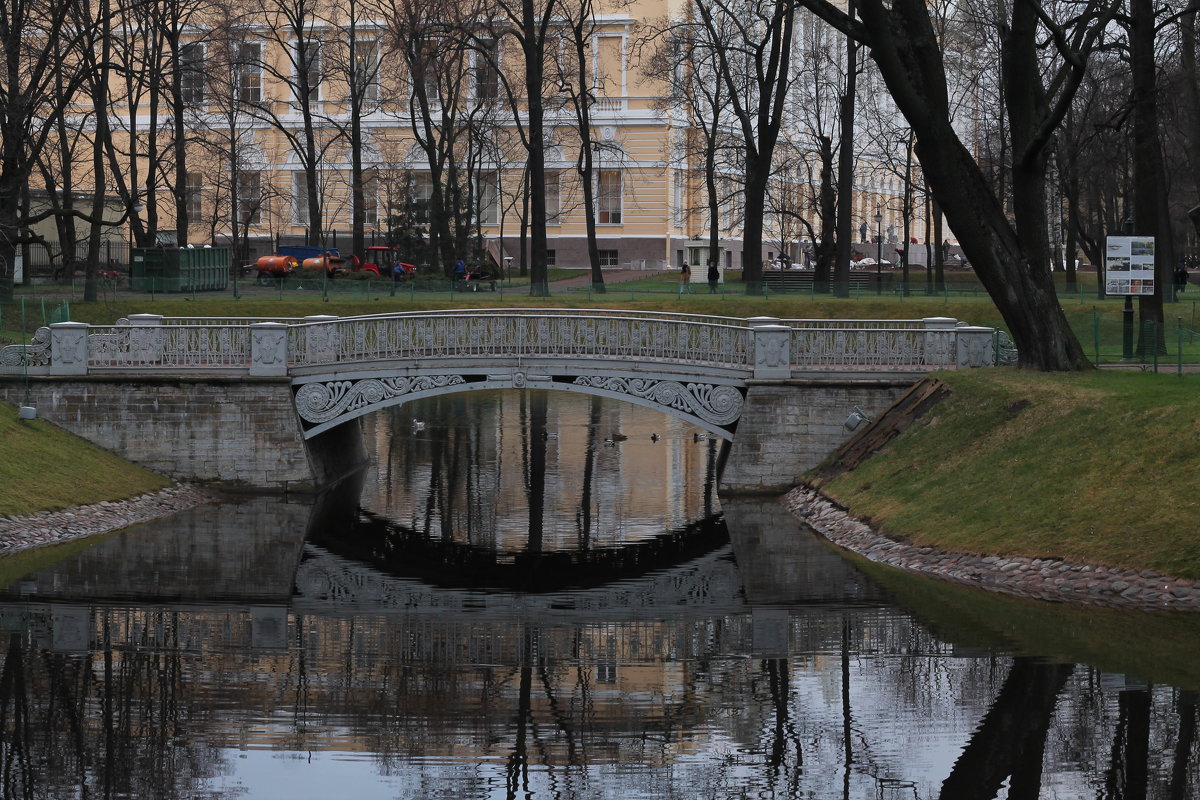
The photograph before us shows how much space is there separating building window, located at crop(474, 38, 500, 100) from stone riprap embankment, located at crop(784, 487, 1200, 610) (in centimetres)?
2985

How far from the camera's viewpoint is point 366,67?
57812 mm

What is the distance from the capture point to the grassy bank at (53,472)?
25.2 m

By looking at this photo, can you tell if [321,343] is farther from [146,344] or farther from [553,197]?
[553,197]

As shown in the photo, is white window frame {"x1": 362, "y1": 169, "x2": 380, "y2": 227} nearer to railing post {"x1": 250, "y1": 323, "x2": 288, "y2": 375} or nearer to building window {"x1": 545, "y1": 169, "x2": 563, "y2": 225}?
building window {"x1": 545, "y1": 169, "x2": 563, "y2": 225}

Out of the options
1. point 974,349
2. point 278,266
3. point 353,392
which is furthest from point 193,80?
point 974,349

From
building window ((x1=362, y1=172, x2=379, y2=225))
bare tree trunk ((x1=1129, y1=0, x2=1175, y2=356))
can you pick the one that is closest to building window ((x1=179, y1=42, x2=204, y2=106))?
building window ((x1=362, y1=172, x2=379, y2=225))

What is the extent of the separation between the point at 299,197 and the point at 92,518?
159 feet

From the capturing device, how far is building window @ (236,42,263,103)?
61438 mm

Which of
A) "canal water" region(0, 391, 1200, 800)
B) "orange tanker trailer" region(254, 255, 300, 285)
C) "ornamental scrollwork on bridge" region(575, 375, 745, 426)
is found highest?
"orange tanker trailer" region(254, 255, 300, 285)

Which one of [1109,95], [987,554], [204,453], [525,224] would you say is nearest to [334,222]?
[525,224]

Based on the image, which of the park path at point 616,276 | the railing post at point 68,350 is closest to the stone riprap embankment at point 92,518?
the railing post at point 68,350

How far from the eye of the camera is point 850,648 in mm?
17906

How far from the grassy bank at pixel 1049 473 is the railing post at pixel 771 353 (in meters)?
2.16

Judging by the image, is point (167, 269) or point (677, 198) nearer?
point (167, 269)
